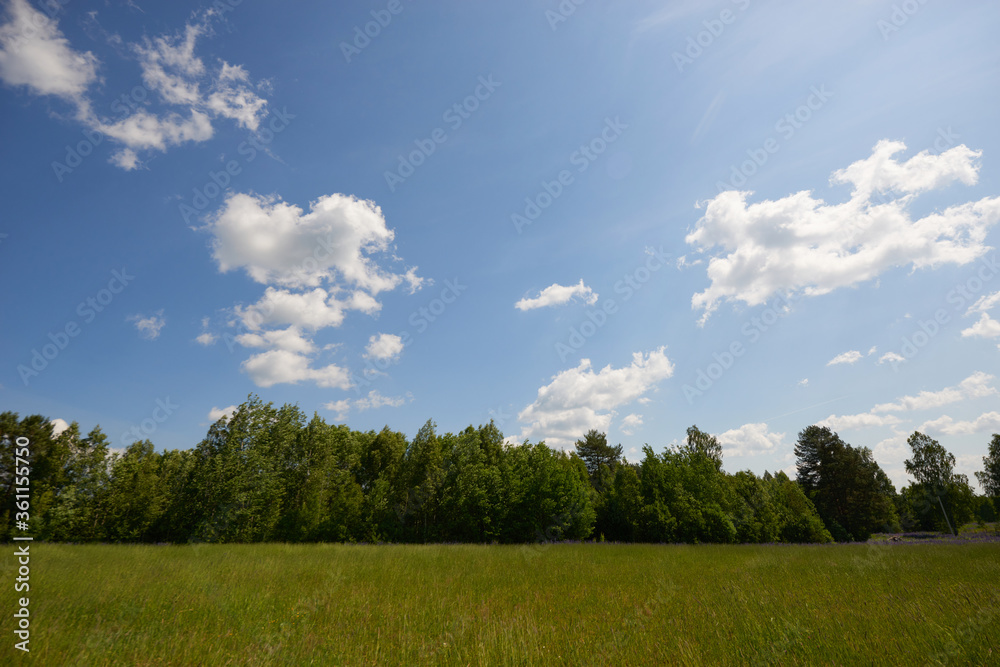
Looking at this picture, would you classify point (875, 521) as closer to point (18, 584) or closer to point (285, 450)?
point (285, 450)

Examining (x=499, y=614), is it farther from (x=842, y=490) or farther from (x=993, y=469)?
(x=993, y=469)

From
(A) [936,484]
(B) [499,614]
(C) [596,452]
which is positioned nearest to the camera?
(B) [499,614]

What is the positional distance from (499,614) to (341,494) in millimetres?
24972

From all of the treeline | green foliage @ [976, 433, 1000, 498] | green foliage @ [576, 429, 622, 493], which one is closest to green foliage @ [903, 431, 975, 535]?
green foliage @ [976, 433, 1000, 498]

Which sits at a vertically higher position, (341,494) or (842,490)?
(341,494)

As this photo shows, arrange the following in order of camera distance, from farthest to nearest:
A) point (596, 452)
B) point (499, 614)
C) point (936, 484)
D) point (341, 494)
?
1. point (596, 452)
2. point (936, 484)
3. point (341, 494)
4. point (499, 614)

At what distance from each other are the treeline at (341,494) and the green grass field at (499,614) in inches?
535

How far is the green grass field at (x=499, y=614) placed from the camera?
200 inches

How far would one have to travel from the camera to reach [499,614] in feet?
24.0

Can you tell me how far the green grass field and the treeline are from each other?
13596 mm

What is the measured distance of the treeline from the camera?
24.3 m

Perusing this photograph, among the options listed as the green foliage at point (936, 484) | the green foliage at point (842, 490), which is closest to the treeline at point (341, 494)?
the green foliage at point (842, 490)

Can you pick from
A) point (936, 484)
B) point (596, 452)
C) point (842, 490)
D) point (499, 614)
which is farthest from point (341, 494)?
point (936, 484)

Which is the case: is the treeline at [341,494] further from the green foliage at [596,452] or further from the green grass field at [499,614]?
the green foliage at [596,452]
